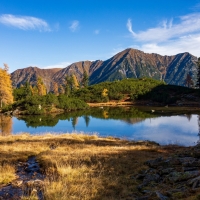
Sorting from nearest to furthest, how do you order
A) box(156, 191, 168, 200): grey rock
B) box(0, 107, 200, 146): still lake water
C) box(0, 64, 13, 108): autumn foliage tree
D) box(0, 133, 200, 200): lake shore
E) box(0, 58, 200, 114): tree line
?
1. box(156, 191, 168, 200): grey rock
2. box(0, 133, 200, 200): lake shore
3. box(0, 107, 200, 146): still lake water
4. box(0, 64, 13, 108): autumn foliage tree
5. box(0, 58, 200, 114): tree line

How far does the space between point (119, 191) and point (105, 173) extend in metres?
2.41

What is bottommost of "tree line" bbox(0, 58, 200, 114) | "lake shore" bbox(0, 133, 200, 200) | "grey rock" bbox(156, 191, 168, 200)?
"lake shore" bbox(0, 133, 200, 200)

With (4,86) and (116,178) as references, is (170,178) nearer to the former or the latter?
(116,178)

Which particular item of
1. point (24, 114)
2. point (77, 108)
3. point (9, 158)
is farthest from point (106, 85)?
point (9, 158)

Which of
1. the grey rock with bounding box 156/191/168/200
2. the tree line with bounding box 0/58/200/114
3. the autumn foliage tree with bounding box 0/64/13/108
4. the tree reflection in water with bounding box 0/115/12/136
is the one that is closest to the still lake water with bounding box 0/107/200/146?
the tree reflection in water with bounding box 0/115/12/136

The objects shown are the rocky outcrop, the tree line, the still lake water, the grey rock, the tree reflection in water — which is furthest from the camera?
the tree line

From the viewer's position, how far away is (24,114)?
74562mm

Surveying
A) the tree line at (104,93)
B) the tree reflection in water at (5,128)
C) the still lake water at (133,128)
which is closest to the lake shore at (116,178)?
the still lake water at (133,128)

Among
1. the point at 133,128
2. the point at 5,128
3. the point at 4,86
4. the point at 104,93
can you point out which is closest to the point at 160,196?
the point at 133,128

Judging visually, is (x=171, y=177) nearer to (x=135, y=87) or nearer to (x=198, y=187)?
(x=198, y=187)

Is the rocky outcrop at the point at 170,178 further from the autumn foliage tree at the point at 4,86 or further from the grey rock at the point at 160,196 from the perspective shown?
the autumn foliage tree at the point at 4,86

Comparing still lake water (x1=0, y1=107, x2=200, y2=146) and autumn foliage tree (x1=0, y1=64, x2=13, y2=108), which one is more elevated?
autumn foliage tree (x1=0, y1=64, x2=13, y2=108)

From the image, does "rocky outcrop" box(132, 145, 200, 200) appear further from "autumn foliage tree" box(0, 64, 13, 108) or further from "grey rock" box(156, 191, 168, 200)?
"autumn foliage tree" box(0, 64, 13, 108)

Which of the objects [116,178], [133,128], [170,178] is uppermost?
[170,178]
